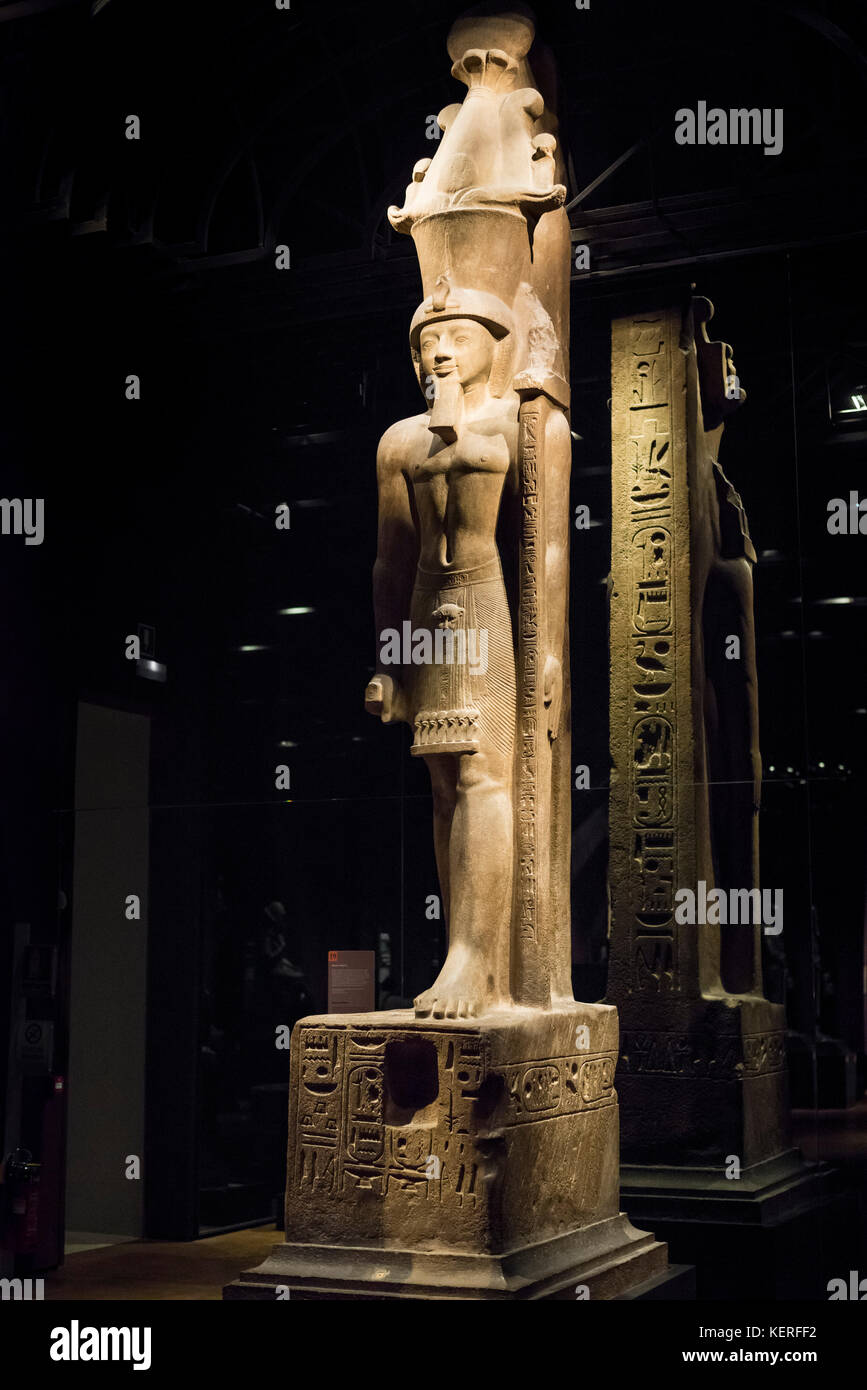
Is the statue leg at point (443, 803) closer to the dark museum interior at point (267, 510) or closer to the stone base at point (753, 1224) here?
the dark museum interior at point (267, 510)

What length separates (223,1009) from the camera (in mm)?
7023

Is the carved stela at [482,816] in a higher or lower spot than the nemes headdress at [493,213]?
lower

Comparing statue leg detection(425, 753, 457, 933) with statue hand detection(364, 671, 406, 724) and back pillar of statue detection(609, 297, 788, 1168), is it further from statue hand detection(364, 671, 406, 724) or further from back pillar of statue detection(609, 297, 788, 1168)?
back pillar of statue detection(609, 297, 788, 1168)

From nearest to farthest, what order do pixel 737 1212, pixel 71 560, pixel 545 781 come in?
1. pixel 545 781
2. pixel 737 1212
3. pixel 71 560

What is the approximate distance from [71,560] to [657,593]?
2869mm

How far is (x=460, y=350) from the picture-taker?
5598 mm

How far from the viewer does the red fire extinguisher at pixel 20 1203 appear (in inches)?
268

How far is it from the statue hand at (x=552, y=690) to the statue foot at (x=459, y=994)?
92 cm

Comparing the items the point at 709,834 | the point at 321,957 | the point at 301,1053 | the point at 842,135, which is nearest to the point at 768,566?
the point at 709,834

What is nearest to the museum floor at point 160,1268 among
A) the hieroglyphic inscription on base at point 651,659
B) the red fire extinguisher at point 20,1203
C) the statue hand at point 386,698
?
the red fire extinguisher at point 20,1203

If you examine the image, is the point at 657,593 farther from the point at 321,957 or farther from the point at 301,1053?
the point at 301,1053

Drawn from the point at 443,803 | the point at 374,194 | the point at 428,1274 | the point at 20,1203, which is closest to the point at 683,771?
the point at 443,803

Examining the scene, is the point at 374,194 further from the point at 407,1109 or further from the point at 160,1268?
the point at 160,1268

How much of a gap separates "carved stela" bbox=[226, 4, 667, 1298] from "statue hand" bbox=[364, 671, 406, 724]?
1 cm
